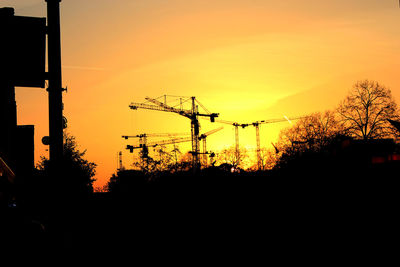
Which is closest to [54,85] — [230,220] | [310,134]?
[230,220]

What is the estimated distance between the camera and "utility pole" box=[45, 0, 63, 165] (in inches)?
567

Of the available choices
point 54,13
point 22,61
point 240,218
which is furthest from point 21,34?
point 240,218

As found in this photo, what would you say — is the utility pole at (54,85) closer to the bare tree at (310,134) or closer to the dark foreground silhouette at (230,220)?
the dark foreground silhouette at (230,220)

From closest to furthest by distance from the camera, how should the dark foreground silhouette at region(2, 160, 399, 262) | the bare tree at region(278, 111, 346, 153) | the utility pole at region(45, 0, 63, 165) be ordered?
the dark foreground silhouette at region(2, 160, 399, 262) < the utility pole at region(45, 0, 63, 165) < the bare tree at region(278, 111, 346, 153)

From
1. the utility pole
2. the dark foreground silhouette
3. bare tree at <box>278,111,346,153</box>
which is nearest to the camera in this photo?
the dark foreground silhouette

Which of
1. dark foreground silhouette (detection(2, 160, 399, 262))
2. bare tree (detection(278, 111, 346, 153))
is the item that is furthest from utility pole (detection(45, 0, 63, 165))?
bare tree (detection(278, 111, 346, 153))

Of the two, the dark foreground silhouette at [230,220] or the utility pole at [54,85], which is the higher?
the utility pole at [54,85]

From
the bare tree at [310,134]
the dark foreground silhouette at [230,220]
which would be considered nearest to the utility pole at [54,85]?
the dark foreground silhouette at [230,220]

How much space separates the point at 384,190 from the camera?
22.2 metres

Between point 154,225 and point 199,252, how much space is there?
7414 mm

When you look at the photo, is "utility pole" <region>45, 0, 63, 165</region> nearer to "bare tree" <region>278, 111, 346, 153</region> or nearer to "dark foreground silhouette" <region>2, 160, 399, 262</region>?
"dark foreground silhouette" <region>2, 160, 399, 262</region>

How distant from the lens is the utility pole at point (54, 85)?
1440 cm

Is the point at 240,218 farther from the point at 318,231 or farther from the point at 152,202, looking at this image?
the point at 152,202

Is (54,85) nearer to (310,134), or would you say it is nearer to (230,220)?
(230,220)
